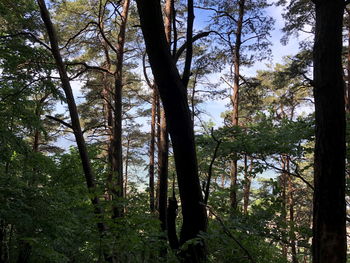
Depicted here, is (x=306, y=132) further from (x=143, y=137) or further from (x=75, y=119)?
(x=143, y=137)

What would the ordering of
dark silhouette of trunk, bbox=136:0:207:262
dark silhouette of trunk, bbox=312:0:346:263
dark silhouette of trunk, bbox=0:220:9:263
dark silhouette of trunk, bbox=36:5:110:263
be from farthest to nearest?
dark silhouette of trunk, bbox=36:5:110:263 < dark silhouette of trunk, bbox=0:220:9:263 < dark silhouette of trunk, bbox=136:0:207:262 < dark silhouette of trunk, bbox=312:0:346:263

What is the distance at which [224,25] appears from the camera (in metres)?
9.81

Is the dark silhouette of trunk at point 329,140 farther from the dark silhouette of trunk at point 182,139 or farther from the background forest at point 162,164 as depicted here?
the dark silhouette of trunk at point 182,139

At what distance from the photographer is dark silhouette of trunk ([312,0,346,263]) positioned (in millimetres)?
2232

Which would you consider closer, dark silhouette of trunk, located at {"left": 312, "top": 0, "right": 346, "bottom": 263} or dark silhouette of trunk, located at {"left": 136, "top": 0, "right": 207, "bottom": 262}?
dark silhouette of trunk, located at {"left": 312, "top": 0, "right": 346, "bottom": 263}

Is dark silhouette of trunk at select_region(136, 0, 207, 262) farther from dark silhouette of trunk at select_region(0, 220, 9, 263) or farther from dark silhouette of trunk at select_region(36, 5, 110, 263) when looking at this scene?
dark silhouette of trunk at select_region(0, 220, 9, 263)

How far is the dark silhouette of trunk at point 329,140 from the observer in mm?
2232

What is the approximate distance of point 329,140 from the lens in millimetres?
2359

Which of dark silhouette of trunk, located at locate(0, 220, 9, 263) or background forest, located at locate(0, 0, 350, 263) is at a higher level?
background forest, located at locate(0, 0, 350, 263)

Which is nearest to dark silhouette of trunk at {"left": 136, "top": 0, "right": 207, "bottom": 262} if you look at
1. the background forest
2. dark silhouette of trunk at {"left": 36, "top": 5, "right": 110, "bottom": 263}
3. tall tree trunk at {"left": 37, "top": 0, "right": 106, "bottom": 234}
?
the background forest

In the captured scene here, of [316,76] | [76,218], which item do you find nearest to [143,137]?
[76,218]

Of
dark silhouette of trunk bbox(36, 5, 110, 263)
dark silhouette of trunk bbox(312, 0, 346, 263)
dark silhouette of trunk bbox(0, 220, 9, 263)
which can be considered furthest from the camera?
dark silhouette of trunk bbox(36, 5, 110, 263)

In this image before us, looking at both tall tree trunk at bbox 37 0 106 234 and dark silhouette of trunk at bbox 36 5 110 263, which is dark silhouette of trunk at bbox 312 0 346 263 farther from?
tall tree trunk at bbox 37 0 106 234

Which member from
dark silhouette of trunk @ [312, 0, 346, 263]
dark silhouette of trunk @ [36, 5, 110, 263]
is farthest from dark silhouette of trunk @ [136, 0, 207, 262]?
dark silhouette of trunk @ [36, 5, 110, 263]
